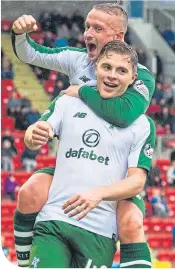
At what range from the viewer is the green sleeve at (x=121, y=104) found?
3412mm

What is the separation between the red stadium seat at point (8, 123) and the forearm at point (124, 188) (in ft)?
18.1

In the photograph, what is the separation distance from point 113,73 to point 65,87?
4.42 m

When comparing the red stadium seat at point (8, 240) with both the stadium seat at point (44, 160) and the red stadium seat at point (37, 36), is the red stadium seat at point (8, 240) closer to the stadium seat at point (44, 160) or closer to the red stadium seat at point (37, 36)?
the stadium seat at point (44, 160)

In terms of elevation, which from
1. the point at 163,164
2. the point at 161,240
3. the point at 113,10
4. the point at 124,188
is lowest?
the point at 161,240

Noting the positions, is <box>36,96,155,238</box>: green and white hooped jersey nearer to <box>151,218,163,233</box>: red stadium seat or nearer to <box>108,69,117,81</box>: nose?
<box>108,69,117,81</box>: nose

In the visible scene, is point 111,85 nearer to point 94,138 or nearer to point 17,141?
point 94,138

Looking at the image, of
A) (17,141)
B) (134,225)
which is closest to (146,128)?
(134,225)

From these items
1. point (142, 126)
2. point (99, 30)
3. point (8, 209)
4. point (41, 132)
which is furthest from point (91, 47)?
point (8, 209)

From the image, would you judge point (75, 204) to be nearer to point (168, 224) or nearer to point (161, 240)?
point (161, 240)

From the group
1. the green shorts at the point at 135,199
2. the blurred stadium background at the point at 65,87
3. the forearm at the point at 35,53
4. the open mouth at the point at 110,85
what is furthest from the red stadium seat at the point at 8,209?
the open mouth at the point at 110,85

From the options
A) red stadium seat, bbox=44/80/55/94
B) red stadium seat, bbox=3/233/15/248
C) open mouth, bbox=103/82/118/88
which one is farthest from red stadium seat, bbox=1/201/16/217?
open mouth, bbox=103/82/118/88

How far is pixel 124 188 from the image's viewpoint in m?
3.34

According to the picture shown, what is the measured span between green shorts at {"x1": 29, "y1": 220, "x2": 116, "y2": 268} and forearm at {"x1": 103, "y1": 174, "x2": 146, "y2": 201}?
199 millimetres

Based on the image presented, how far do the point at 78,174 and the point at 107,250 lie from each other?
336mm
